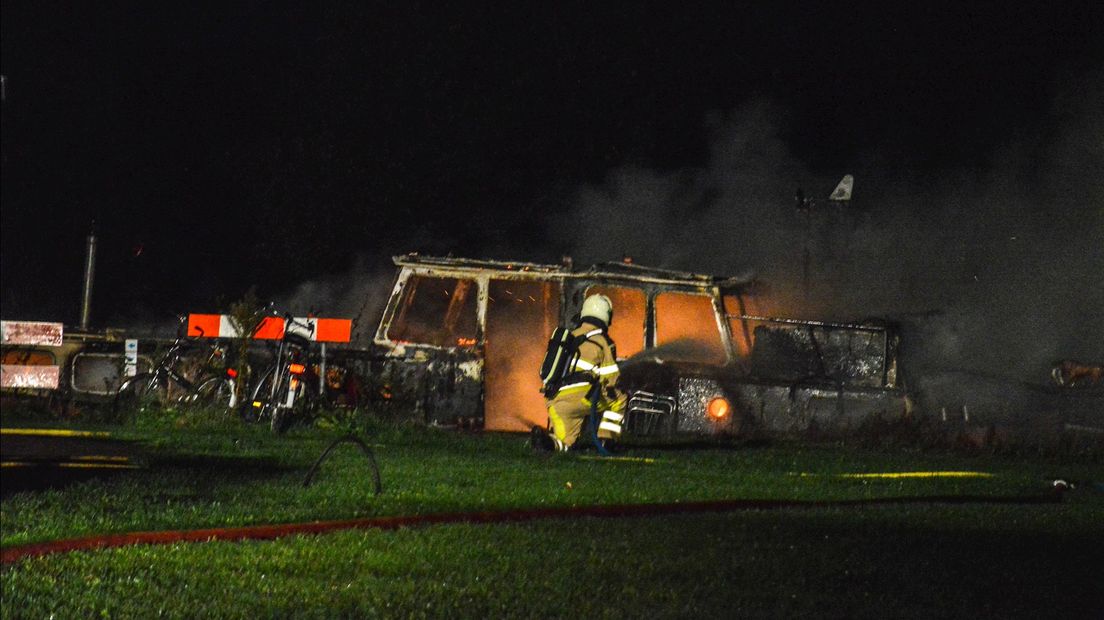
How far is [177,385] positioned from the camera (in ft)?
47.4

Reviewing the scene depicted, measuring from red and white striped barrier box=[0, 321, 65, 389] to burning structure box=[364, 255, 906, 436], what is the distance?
3.36 meters

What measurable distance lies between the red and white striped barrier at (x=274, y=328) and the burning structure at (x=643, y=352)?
0.44 m

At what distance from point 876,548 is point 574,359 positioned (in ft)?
16.7

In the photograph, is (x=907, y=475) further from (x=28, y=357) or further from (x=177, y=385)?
(x=28, y=357)

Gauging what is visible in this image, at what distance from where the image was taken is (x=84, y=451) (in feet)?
35.2

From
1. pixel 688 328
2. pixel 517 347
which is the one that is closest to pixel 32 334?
pixel 517 347

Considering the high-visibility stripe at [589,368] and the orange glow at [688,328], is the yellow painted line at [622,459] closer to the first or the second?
the high-visibility stripe at [589,368]

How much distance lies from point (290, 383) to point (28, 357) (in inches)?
119

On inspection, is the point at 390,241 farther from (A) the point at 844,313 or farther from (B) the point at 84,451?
(B) the point at 84,451

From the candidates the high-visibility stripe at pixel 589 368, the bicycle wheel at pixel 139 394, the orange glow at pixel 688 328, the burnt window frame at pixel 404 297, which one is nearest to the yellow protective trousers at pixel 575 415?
the high-visibility stripe at pixel 589 368

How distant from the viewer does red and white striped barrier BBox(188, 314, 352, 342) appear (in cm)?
1380

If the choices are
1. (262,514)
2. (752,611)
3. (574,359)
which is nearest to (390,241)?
(574,359)

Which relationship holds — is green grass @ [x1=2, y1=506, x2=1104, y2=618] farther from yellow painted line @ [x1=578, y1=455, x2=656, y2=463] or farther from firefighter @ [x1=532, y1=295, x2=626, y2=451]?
firefighter @ [x1=532, y1=295, x2=626, y2=451]

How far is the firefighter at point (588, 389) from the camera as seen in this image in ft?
39.1
